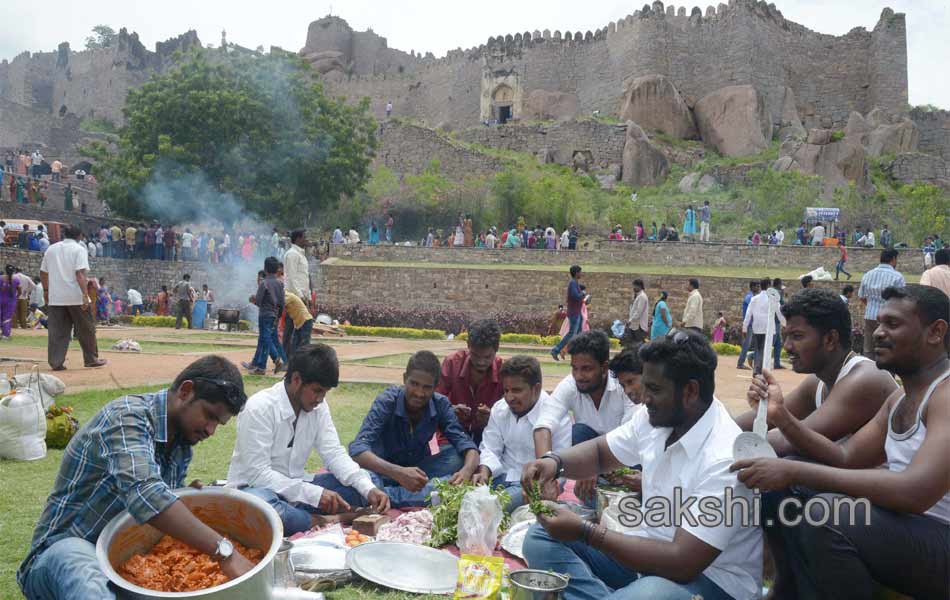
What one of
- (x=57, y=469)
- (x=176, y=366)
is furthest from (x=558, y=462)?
(x=176, y=366)

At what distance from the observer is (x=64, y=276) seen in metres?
8.99

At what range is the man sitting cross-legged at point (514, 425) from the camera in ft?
16.8

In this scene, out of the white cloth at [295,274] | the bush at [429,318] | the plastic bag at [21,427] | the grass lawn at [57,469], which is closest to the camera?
the grass lawn at [57,469]

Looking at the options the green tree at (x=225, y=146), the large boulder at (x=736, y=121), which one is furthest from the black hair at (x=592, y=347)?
the large boulder at (x=736, y=121)

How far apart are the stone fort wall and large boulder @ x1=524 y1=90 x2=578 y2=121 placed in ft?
2.36

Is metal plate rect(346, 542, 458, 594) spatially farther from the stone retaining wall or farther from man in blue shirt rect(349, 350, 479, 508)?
the stone retaining wall

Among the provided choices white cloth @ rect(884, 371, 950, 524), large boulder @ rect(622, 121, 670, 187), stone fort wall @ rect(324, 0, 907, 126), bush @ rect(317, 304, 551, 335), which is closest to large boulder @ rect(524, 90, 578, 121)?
stone fort wall @ rect(324, 0, 907, 126)

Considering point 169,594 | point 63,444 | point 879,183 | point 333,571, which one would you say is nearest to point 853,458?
point 333,571

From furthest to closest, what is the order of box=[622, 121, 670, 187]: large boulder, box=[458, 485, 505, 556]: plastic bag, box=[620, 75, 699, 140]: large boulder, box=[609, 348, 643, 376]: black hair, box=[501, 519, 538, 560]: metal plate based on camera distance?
1. box=[620, 75, 699, 140]: large boulder
2. box=[622, 121, 670, 187]: large boulder
3. box=[609, 348, 643, 376]: black hair
4. box=[501, 519, 538, 560]: metal plate
5. box=[458, 485, 505, 556]: plastic bag

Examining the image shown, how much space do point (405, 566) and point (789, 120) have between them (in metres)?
46.1

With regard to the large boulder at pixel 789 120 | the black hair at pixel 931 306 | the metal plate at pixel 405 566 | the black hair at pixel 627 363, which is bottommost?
the metal plate at pixel 405 566

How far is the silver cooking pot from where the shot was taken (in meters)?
2.71

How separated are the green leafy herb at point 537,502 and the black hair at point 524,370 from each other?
1.74 meters

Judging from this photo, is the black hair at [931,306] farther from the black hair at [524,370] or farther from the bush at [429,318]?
the bush at [429,318]
